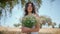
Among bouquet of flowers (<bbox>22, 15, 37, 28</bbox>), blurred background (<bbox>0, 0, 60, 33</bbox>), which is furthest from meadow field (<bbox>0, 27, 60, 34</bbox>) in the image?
bouquet of flowers (<bbox>22, 15, 37, 28</bbox>)

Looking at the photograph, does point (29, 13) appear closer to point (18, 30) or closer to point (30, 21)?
point (30, 21)

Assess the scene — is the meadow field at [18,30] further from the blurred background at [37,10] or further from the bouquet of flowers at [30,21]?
the bouquet of flowers at [30,21]

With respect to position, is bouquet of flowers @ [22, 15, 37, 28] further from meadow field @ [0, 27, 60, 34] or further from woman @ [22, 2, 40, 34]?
meadow field @ [0, 27, 60, 34]

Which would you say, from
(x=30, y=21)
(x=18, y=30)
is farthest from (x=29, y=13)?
(x=18, y=30)

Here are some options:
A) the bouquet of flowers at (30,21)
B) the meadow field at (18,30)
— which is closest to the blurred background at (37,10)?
the meadow field at (18,30)

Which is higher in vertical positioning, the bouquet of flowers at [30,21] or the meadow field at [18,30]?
the bouquet of flowers at [30,21]

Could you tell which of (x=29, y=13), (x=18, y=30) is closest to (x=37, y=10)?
(x=29, y=13)

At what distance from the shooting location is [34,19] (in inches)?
61.7

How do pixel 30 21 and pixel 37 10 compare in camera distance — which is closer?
pixel 30 21

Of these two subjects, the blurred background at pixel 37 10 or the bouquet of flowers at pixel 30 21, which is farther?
the blurred background at pixel 37 10

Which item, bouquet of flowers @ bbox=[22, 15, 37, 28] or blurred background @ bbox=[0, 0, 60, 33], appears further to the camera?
blurred background @ bbox=[0, 0, 60, 33]

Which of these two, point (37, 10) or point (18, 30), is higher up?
point (37, 10)

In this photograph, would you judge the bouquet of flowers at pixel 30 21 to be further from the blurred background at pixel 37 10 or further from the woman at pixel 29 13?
the blurred background at pixel 37 10

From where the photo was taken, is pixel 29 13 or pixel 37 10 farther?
pixel 37 10
